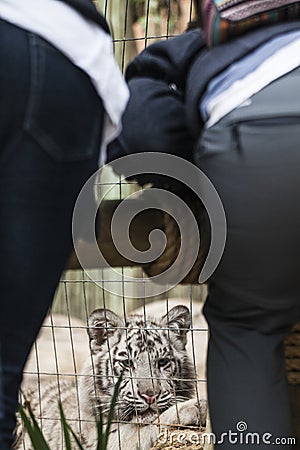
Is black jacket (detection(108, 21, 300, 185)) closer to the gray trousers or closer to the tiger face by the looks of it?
the gray trousers

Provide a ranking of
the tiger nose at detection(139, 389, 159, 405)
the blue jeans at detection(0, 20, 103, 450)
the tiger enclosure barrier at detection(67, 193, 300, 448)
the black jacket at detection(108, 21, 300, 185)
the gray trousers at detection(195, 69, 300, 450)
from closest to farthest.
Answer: the blue jeans at detection(0, 20, 103, 450), the gray trousers at detection(195, 69, 300, 450), the black jacket at detection(108, 21, 300, 185), the tiger enclosure barrier at detection(67, 193, 300, 448), the tiger nose at detection(139, 389, 159, 405)

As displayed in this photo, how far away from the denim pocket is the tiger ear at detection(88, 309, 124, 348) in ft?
3.60

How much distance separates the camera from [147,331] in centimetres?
195

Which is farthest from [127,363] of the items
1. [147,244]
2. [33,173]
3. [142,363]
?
[33,173]

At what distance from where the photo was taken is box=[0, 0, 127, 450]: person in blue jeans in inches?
30.9

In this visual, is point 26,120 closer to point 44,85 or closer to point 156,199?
point 44,85

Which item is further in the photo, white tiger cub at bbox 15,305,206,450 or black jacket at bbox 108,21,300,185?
white tiger cub at bbox 15,305,206,450

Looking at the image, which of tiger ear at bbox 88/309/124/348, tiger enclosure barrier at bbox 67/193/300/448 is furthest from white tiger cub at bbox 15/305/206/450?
tiger enclosure barrier at bbox 67/193/300/448

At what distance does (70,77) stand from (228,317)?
393 mm

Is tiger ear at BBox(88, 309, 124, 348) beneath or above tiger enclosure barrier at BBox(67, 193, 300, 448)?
beneath

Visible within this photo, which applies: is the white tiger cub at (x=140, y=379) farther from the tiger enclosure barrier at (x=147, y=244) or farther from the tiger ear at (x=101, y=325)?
the tiger enclosure barrier at (x=147, y=244)

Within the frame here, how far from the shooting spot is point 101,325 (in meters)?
1.95

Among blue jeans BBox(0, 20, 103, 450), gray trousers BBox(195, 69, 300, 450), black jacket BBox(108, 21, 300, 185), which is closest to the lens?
blue jeans BBox(0, 20, 103, 450)

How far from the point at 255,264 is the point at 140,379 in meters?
0.98
